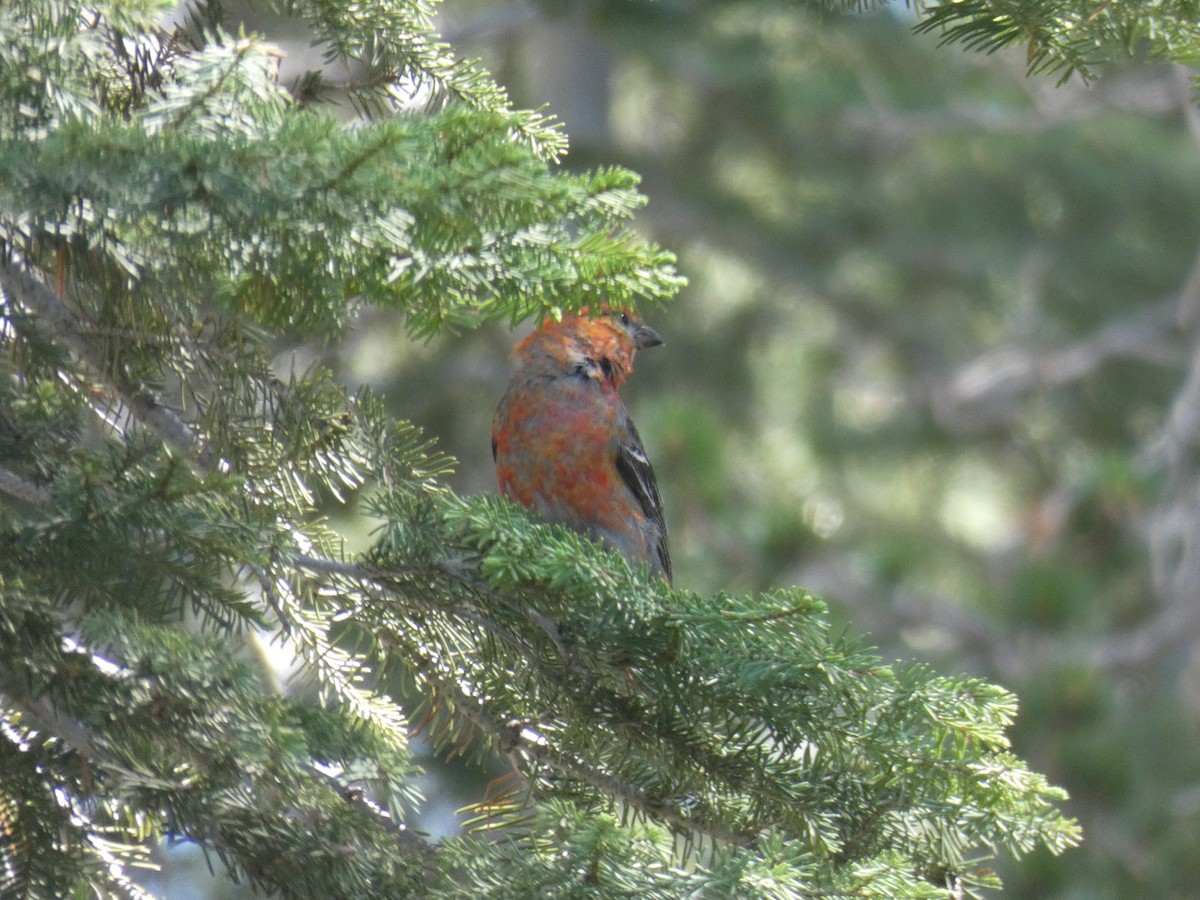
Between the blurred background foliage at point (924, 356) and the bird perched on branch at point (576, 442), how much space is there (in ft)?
7.12

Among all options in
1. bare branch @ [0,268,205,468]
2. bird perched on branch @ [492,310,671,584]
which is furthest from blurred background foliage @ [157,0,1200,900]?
bare branch @ [0,268,205,468]

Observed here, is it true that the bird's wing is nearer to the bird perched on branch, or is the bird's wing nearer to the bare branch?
the bird perched on branch

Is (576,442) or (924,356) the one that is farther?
(924,356)

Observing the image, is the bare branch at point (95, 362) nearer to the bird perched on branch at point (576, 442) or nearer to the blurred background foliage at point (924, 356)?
the bird perched on branch at point (576, 442)

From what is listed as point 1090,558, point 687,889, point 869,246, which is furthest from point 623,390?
point 687,889

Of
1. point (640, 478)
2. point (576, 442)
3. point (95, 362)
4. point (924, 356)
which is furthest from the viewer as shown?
point (924, 356)

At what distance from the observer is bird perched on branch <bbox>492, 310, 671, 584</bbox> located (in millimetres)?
3631

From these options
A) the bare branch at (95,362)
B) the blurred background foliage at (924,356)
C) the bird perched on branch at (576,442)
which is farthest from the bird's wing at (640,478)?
the blurred background foliage at (924,356)

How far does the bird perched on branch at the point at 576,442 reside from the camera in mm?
3631

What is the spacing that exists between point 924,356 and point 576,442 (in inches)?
304

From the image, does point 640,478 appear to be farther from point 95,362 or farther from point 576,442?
point 95,362

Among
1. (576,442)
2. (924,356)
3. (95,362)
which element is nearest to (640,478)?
(576,442)

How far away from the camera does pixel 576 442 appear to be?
11.9ft

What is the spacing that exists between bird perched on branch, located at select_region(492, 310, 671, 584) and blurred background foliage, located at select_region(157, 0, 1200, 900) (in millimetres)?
2169
